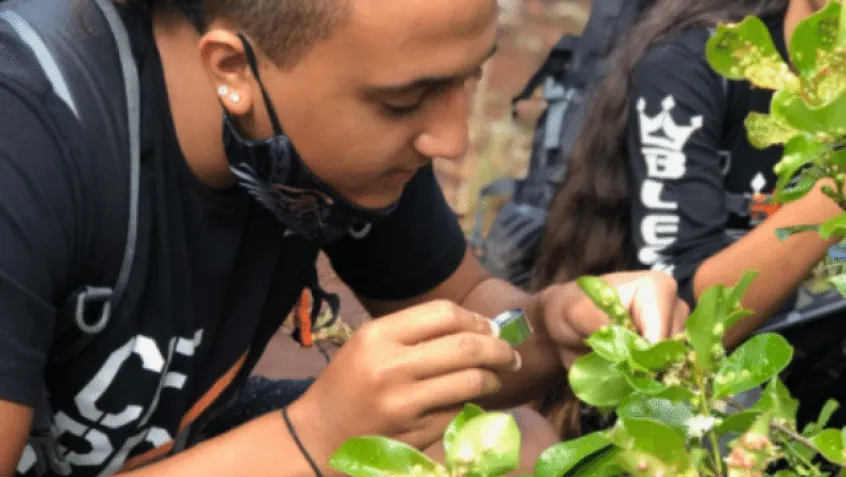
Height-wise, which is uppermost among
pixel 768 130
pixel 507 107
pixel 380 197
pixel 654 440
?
pixel 768 130

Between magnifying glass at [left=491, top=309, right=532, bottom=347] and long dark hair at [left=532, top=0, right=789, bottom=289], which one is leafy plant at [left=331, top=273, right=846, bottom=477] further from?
long dark hair at [left=532, top=0, right=789, bottom=289]

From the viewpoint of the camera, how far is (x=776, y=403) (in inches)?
23.8

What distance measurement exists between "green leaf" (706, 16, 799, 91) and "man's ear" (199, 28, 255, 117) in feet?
1.86

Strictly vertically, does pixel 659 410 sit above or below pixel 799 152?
below

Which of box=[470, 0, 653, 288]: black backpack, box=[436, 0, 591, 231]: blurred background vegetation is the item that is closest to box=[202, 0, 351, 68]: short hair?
box=[470, 0, 653, 288]: black backpack

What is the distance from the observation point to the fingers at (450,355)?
3.27ft

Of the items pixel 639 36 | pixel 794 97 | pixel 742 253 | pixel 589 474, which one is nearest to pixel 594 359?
pixel 589 474

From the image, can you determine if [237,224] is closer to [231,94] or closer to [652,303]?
[231,94]

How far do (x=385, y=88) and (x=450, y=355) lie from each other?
26cm

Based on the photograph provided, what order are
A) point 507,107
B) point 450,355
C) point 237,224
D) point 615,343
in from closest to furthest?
point 615,343
point 450,355
point 237,224
point 507,107

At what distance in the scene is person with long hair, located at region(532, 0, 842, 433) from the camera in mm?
1794

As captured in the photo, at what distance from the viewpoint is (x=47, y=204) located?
Result: 39.6 inches

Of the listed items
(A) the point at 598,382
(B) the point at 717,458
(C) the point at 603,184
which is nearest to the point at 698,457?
(B) the point at 717,458

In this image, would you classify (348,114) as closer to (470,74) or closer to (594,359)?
(470,74)
